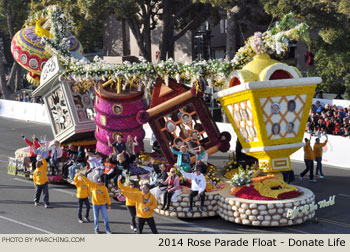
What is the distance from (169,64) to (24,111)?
21710 mm

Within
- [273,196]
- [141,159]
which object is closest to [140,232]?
[273,196]

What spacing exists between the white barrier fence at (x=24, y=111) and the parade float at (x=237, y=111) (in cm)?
1650

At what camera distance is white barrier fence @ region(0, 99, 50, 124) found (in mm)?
36156

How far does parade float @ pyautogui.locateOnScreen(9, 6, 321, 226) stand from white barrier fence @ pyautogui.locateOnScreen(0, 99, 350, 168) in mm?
6704

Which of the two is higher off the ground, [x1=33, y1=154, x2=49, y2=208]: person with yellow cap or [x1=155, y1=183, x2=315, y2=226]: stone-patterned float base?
[x1=33, y1=154, x2=49, y2=208]: person with yellow cap

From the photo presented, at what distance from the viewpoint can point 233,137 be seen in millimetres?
26719

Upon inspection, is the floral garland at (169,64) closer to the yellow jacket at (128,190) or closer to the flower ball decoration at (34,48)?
the flower ball decoration at (34,48)

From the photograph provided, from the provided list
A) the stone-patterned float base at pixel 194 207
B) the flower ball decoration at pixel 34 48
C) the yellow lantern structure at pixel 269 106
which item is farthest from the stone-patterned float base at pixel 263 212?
the flower ball decoration at pixel 34 48

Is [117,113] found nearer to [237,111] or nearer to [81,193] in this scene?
[81,193]

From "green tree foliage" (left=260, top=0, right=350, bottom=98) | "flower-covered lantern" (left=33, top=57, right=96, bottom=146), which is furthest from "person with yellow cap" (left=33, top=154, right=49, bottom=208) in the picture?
"green tree foliage" (left=260, top=0, right=350, bottom=98)

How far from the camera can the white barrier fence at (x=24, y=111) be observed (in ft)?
119

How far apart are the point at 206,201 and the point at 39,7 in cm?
2536

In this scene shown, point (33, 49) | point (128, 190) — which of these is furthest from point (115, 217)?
point (33, 49)

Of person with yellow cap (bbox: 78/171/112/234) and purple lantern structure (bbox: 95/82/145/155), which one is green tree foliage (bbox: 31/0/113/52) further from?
person with yellow cap (bbox: 78/171/112/234)
